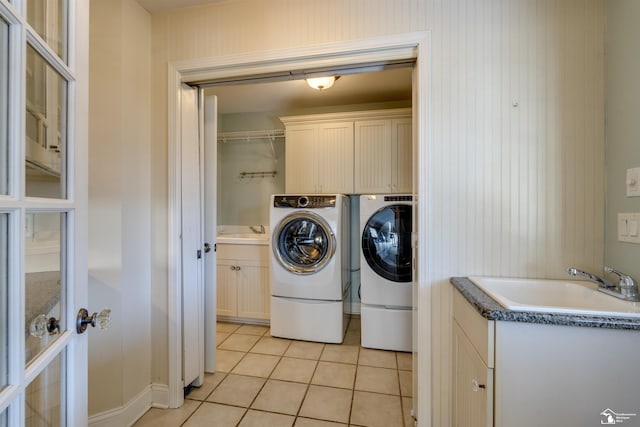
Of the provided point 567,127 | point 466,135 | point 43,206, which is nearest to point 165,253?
point 43,206

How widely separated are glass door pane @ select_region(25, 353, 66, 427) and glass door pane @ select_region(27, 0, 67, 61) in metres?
0.80

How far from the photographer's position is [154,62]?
173 centimetres

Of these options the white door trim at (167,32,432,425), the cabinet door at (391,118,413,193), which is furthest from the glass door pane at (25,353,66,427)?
the cabinet door at (391,118,413,193)

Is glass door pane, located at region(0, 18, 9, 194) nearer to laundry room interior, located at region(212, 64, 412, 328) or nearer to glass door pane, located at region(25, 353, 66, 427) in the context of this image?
glass door pane, located at region(25, 353, 66, 427)

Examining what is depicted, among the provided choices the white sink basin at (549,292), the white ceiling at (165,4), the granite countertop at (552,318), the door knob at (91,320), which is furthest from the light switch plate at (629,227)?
the white ceiling at (165,4)

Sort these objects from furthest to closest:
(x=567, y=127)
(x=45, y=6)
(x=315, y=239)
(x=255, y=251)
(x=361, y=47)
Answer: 1. (x=255, y=251)
2. (x=315, y=239)
3. (x=361, y=47)
4. (x=567, y=127)
5. (x=45, y=6)

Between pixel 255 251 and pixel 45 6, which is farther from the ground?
pixel 45 6

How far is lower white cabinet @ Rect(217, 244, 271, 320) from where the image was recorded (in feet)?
9.31

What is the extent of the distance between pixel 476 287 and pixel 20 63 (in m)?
1.55

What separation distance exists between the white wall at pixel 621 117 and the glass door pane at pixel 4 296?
1.88 m

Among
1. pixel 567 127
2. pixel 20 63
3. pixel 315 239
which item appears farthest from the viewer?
pixel 315 239

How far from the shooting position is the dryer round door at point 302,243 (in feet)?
8.22

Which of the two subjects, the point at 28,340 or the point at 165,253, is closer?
the point at 28,340

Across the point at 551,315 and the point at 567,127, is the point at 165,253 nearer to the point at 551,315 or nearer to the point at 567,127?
the point at 551,315
